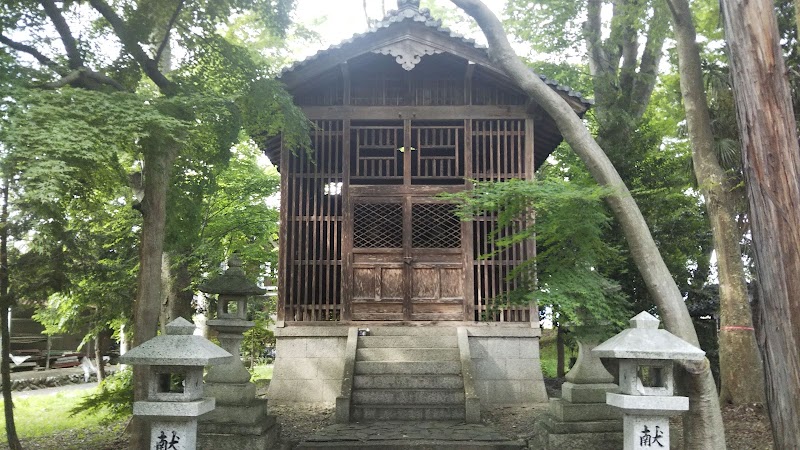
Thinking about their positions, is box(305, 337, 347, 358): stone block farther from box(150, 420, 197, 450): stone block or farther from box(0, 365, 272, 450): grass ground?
box(150, 420, 197, 450): stone block

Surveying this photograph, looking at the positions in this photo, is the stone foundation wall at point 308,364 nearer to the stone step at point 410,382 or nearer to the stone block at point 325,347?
the stone block at point 325,347

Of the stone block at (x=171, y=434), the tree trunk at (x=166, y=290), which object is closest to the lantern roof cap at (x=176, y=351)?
the stone block at (x=171, y=434)

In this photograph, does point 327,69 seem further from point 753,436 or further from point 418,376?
point 753,436

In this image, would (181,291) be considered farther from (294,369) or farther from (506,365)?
(506,365)

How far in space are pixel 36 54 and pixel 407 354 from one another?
7034 mm

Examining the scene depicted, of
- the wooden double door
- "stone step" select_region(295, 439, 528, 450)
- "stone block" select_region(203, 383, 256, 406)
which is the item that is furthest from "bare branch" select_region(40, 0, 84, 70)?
the wooden double door

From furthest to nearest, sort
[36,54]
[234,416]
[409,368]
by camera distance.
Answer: [409,368] < [234,416] < [36,54]

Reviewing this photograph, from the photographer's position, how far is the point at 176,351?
5316 mm

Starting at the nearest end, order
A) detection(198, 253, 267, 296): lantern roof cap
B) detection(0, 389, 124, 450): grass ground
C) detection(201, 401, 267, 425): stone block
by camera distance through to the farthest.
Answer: detection(201, 401, 267, 425): stone block, detection(198, 253, 267, 296): lantern roof cap, detection(0, 389, 124, 450): grass ground

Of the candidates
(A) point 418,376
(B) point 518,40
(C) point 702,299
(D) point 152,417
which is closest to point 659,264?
(A) point 418,376

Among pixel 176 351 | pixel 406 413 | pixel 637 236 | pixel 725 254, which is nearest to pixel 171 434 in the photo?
pixel 176 351

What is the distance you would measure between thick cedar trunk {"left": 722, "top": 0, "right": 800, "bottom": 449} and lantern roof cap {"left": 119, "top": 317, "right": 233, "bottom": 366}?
17.8 ft

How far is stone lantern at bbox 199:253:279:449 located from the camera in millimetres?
6691

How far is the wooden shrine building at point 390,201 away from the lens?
10867mm
